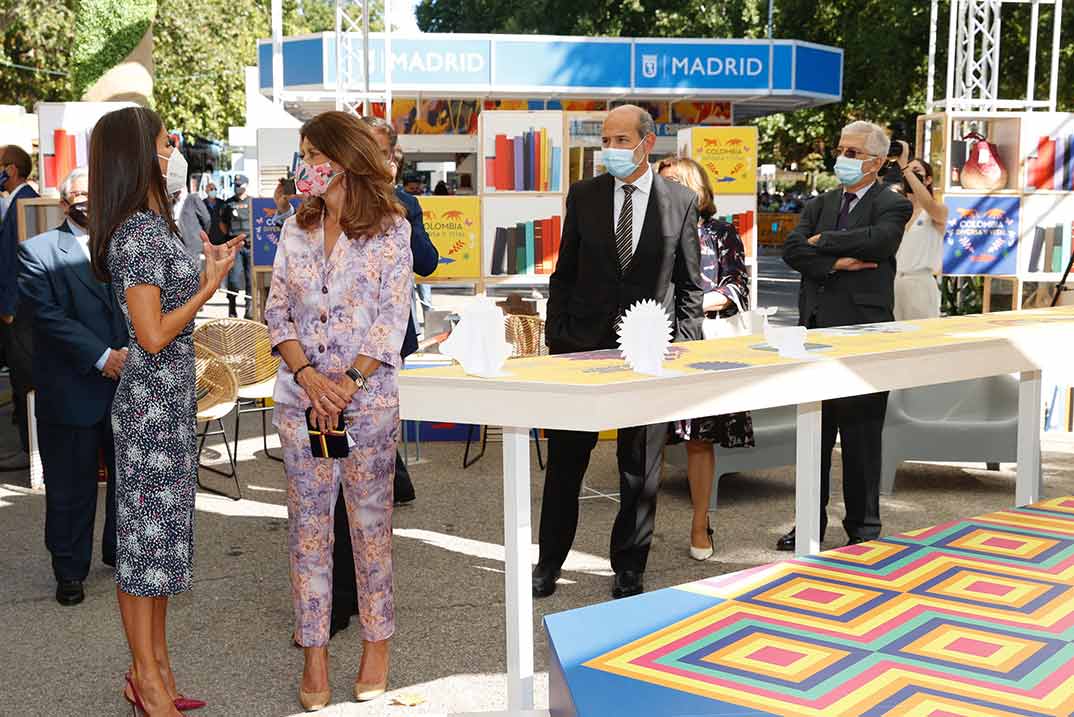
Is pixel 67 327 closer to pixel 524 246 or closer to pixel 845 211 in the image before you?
pixel 845 211

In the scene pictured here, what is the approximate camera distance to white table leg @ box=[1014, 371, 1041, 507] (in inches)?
200

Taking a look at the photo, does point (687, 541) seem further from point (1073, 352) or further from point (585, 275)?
point (1073, 352)

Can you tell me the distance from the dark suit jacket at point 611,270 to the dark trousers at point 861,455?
81 centimetres

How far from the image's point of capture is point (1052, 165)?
915cm

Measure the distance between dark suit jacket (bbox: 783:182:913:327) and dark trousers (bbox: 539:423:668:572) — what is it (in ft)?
3.52

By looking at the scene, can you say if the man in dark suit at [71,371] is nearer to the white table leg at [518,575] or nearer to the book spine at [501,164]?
the white table leg at [518,575]

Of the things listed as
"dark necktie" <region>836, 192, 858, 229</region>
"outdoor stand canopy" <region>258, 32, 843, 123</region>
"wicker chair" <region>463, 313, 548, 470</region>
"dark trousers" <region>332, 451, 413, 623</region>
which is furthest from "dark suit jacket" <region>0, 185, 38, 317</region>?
"outdoor stand canopy" <region>258, 32, 843, 123</region>

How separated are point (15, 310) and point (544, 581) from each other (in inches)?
147

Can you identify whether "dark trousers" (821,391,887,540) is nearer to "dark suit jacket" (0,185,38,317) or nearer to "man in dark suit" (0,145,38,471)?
"man in dark suit" (0,145,38,471)

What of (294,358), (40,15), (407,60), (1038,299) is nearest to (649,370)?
(294,358)

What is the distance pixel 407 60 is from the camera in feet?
66.3

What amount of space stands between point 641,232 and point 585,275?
29 cm

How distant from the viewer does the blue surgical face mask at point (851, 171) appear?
5.49m

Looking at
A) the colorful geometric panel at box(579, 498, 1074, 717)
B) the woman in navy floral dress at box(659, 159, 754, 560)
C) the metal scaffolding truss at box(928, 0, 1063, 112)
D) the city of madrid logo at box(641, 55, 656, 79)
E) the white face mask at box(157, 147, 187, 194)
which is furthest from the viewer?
the city of madrid logo at box(641, 55, 656, 79)
